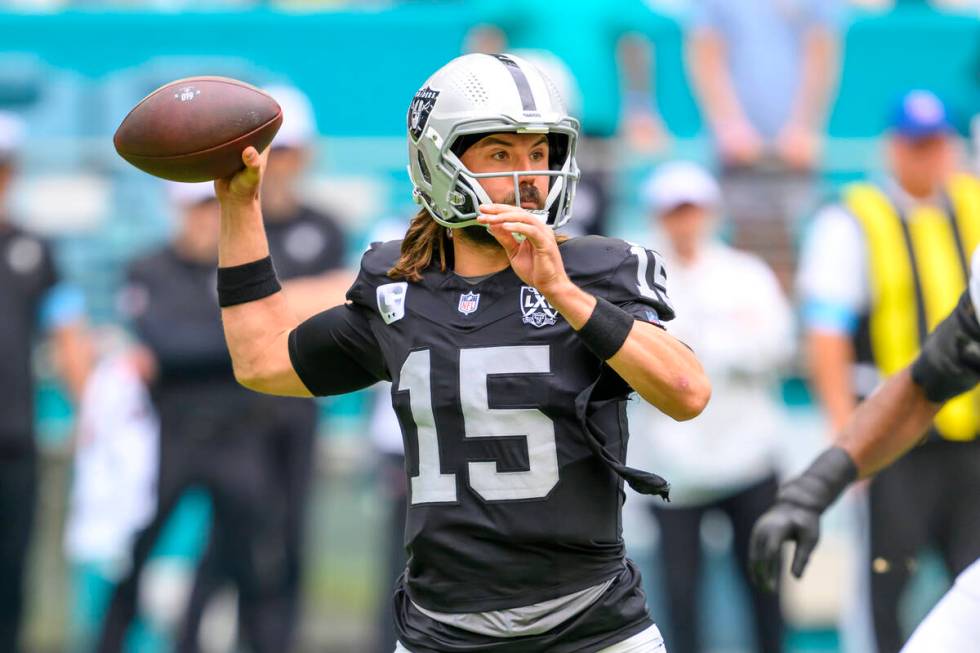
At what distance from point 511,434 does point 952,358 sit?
3.52ft

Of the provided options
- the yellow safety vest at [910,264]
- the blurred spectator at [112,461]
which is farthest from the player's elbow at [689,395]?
the blurred spectator at [112,461]

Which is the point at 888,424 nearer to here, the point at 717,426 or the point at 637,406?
the point at 717,426

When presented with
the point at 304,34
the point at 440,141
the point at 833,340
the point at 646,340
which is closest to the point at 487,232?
the point at 440,141

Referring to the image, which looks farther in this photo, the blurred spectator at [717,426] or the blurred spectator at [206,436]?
the blurred spectator at [206,436]

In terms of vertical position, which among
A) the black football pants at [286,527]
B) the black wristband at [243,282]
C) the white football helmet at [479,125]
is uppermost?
the white football helmet at [479,125]

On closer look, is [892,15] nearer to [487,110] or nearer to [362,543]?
[362,543]

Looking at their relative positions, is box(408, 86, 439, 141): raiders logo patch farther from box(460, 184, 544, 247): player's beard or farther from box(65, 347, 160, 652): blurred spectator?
box(65, 347, 160, 652): blurred spectator

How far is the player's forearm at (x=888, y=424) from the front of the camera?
12.1ft

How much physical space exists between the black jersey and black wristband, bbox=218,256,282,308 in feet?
1.25

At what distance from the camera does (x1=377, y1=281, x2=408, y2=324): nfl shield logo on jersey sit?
325cm

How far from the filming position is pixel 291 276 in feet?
21.3

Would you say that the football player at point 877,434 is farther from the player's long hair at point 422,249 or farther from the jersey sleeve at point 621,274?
the player's long hair at point 422,249

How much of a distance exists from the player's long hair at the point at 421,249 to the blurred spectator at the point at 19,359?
3.60 metres

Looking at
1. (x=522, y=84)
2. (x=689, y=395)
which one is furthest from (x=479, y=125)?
(x=689, y=395)
